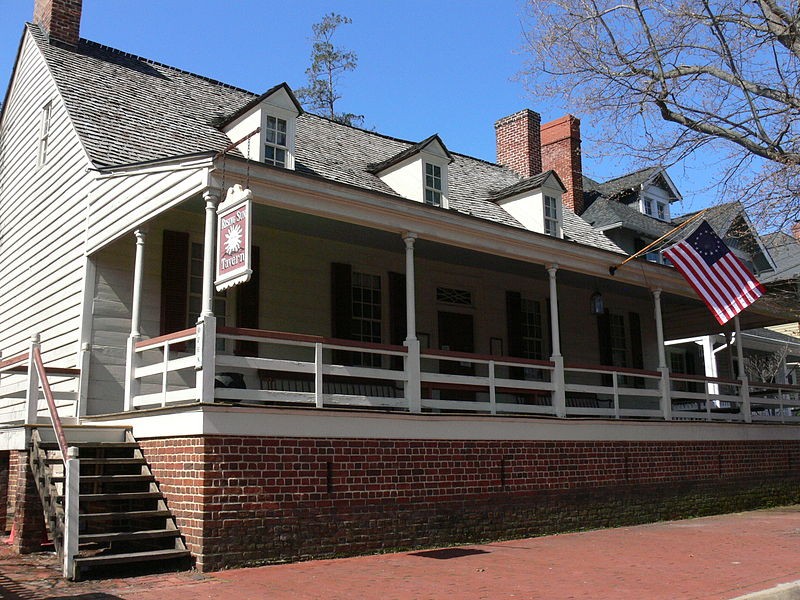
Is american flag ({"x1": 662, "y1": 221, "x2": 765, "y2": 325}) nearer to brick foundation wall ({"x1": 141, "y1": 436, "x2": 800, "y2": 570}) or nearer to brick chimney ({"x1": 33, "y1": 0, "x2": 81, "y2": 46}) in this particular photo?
brick foundation wall ({"x1": 141, "y1": 436, "x2": 800, "y2": 570})

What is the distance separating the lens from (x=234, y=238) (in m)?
8.73

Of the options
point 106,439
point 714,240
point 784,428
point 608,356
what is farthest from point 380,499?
point 784,428

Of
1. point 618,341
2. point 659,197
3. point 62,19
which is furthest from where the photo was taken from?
point 659,197

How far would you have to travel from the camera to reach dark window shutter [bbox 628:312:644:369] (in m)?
19.3

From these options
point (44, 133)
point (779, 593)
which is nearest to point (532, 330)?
point (779, 593)

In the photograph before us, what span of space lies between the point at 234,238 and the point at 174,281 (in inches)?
131

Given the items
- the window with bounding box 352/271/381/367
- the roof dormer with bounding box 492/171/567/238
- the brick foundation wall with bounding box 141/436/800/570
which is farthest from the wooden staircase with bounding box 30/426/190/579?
the roof dormer with bounding box 492/171/567/238

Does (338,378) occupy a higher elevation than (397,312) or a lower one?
lower

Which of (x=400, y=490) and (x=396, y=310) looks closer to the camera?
(x=400, y=490)

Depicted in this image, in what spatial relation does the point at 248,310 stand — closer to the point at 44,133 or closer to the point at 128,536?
the point at 128,536

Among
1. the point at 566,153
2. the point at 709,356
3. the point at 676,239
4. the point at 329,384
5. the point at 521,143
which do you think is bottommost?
the point at 329,384

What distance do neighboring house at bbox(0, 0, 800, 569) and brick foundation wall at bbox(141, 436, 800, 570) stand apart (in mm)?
33

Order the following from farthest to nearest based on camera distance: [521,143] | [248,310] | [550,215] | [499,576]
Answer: [521,143] → [550,215] → [248,310] → [499,576]

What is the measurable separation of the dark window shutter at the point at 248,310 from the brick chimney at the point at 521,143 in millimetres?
10741
